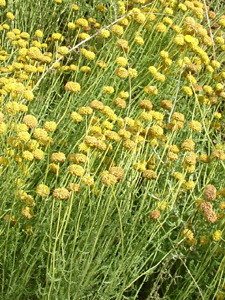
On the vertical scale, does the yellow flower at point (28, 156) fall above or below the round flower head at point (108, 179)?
below

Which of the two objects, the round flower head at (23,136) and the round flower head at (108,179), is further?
the round flower head at (23,136)

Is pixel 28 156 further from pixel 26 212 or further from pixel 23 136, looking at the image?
pixel 26 212

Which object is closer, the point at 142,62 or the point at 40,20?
the point at 142,62

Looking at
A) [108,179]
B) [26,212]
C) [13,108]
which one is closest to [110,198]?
[108,179]

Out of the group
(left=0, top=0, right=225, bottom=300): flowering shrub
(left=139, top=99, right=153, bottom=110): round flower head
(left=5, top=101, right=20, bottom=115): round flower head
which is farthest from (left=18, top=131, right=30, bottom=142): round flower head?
(left=139, top=99, right=153, bottom=110): round flower head

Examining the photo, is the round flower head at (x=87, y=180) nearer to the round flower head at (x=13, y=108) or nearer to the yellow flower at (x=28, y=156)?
the yellow flower at (x=28, y=156)

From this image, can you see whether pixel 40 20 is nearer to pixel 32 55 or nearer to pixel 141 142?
pixel 32 55

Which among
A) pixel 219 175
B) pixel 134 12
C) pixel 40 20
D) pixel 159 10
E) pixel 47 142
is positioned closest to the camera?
pixel 47 142

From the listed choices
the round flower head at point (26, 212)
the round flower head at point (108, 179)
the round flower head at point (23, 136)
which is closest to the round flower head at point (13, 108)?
the round flower head at point (23, 136)

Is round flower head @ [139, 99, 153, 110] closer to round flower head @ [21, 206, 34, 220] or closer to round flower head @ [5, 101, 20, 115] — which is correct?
round flower head @ [5, 101, 20, 115]

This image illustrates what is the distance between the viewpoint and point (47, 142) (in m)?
2.00

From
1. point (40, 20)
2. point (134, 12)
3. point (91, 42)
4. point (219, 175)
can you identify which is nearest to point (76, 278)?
point (219, 175)

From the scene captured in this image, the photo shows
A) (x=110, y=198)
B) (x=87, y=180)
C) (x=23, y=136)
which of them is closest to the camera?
(x=110, y=198)

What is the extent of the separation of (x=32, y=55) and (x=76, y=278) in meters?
1.29
